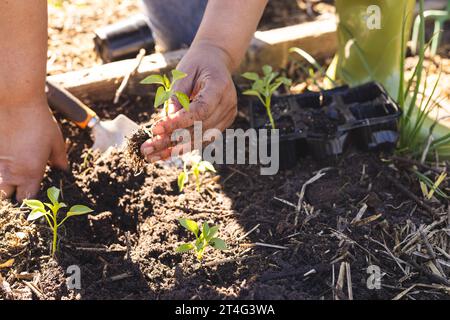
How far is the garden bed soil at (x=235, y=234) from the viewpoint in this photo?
1.40 m

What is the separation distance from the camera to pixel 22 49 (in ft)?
5.38

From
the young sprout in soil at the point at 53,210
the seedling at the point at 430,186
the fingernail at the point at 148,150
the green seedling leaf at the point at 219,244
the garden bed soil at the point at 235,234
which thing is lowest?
the seedling at the point at 430,186

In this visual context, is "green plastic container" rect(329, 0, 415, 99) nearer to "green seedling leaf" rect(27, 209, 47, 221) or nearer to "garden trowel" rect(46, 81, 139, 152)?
"garden trowel" rect(46, 81, 139, 152)

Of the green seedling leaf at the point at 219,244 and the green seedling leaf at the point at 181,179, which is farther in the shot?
the green seedling leaf at the point at 181,179

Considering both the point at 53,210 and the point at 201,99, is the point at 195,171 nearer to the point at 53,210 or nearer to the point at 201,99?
the point at 201,99

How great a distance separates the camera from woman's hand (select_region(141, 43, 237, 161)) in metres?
1.39

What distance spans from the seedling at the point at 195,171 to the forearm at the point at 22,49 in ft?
1.51

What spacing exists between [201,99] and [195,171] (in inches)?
11.4

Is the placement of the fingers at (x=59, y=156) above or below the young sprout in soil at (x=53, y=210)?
below

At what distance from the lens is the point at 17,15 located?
161 centimetres

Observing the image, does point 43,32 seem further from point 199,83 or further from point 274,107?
point 274,107

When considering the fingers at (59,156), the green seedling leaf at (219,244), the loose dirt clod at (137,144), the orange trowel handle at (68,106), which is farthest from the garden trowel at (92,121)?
the green seedling leaf at (219,244)

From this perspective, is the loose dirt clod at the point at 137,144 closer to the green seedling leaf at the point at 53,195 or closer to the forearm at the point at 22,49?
the green seedling leaf at the point at 53,195

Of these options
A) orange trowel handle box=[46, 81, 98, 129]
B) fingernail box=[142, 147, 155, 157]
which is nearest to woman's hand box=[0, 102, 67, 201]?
orange trowel handle box=[46, 81, 98, 129]
